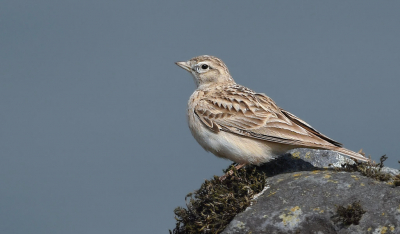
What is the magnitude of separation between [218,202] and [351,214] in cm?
222

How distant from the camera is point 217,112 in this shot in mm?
11133

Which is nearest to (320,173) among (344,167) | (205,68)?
(344,167)

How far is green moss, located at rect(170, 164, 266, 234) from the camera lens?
884 centimetres

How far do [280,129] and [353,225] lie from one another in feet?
9.23

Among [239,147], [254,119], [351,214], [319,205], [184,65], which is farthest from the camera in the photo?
[184,65]

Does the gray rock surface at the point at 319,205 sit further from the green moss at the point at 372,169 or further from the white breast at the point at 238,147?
the white breast at the point at 238,147

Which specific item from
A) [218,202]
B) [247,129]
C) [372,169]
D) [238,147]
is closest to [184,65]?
[247,129]

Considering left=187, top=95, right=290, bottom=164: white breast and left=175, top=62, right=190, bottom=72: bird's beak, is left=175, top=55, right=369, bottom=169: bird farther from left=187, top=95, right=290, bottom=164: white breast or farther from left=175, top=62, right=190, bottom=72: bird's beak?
left=175, top=62, right=190, bottom=72: bird's beak

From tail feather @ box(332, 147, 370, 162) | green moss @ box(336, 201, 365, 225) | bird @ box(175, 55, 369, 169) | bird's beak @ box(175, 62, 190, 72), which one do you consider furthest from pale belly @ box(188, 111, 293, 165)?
bird's beak @ box(175, 62, 190, 72)

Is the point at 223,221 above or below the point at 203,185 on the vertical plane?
below

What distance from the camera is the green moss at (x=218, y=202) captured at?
8.84m

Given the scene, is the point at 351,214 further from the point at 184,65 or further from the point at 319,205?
the point at 184,65

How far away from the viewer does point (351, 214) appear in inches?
315

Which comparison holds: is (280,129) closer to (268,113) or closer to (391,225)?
(268,113)
